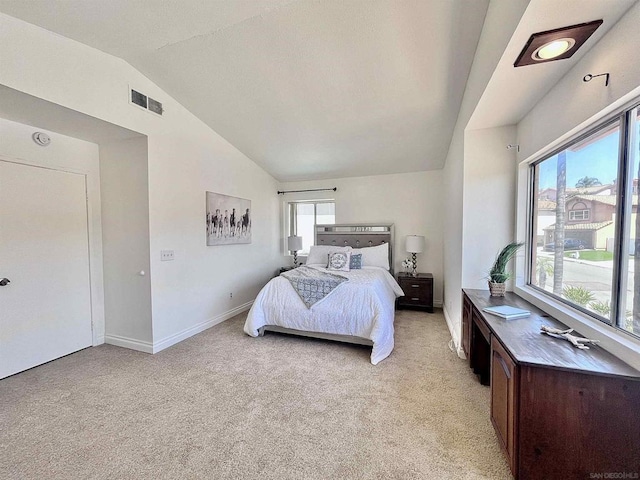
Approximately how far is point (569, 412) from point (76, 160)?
461 centimetres

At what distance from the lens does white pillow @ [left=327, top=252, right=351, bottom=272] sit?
4.39 metres

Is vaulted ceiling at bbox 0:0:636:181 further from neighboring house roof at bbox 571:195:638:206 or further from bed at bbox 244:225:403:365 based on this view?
bed at bbox 244:225:403:365

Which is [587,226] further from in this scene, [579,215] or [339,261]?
[339,261]

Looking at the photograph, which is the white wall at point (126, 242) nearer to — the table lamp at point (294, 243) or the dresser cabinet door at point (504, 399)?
the table lamp at point (294, 243)

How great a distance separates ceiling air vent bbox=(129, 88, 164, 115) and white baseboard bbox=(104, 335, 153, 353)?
261 centimetres

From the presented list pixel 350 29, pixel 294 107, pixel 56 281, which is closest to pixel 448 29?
pixel 350 29

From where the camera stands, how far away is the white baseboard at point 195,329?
10.4 feet

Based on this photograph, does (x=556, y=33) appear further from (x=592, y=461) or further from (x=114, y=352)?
(x=114, y=352)

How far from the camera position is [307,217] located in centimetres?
574

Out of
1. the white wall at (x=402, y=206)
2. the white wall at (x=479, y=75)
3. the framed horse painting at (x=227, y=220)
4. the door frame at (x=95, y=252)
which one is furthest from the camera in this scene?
the white wall at (x=402, y=206)

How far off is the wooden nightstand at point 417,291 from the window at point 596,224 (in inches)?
81.3

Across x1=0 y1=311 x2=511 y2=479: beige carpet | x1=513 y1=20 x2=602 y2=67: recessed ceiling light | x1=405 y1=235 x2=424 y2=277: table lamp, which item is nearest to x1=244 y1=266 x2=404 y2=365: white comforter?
x1=0 y1=311 x2=511 y2=479: beige carpet

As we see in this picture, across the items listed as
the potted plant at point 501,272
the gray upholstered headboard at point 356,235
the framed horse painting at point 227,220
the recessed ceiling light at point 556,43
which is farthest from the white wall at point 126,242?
the potted plant at point 501,272

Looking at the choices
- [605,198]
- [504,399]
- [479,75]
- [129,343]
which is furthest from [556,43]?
[129,343]
